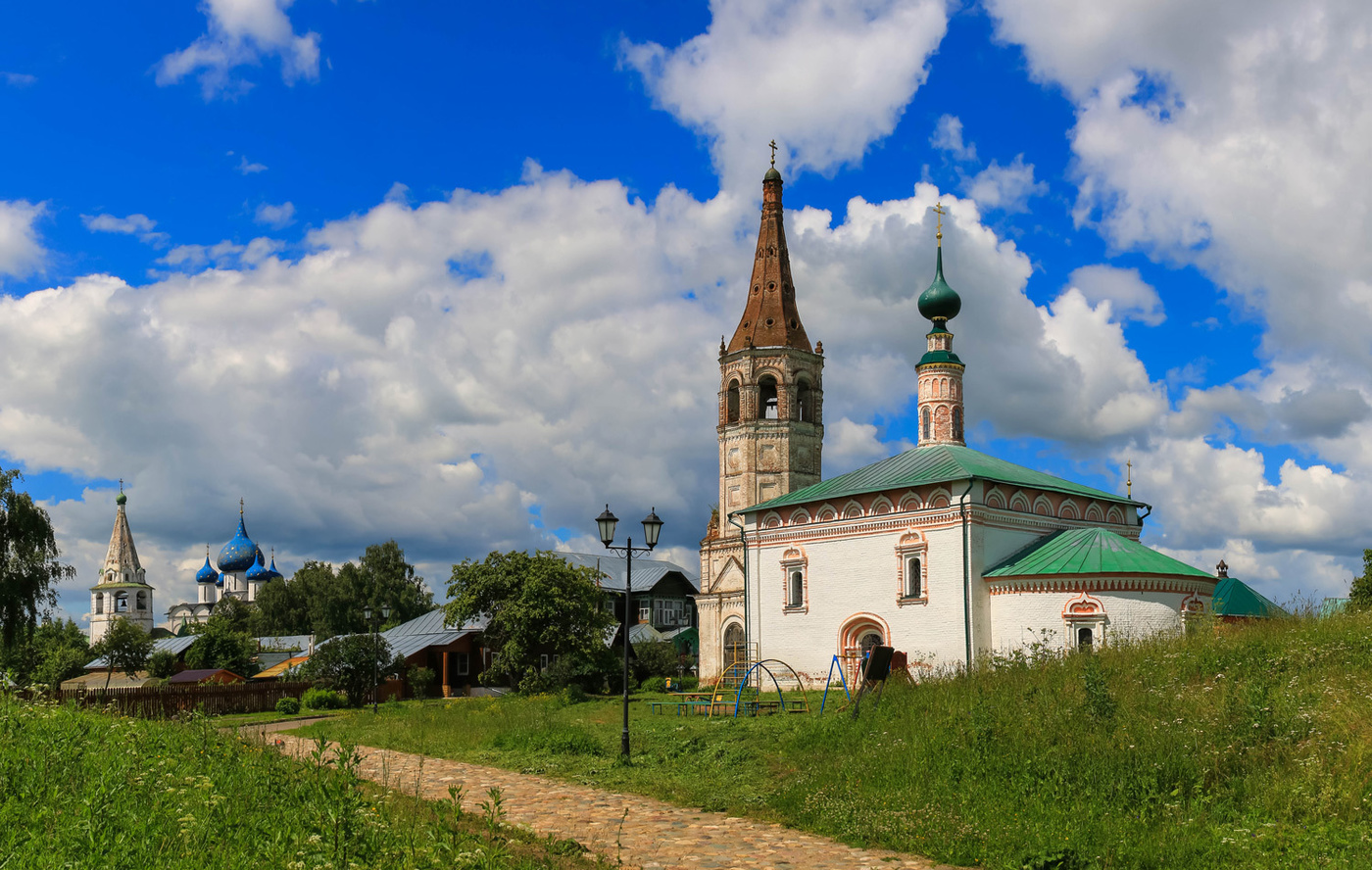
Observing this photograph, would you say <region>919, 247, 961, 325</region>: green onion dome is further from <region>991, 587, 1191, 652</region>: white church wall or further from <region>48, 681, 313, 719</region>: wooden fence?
<region>48, 681, 313, 719</region>: wooden fence

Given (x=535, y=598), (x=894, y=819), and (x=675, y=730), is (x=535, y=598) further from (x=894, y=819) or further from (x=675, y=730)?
(x=894, y=819)

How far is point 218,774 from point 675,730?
10.1 m

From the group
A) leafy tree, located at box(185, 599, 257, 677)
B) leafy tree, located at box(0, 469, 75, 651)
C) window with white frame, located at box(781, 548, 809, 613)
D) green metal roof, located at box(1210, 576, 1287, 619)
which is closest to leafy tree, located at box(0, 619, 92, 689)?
leafy tree, located at box(185, 599, 257, 677)

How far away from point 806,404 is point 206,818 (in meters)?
39.6

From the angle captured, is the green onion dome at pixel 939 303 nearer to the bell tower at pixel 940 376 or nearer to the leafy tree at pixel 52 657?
the bell tower at pixel 940 376

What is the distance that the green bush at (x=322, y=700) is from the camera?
99.5ft

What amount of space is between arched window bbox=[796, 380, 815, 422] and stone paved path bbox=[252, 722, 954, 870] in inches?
1257

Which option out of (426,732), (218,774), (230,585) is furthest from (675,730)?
(230,585)

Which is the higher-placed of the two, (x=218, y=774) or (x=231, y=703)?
(x=218, y=774)

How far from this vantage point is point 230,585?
321 ft

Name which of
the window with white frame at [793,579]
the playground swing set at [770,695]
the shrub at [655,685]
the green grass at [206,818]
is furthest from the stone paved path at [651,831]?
the shrub at [655,685]

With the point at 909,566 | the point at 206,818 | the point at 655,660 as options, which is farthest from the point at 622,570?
the point at 206,818

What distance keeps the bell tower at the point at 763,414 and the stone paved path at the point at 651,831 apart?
95.7 ft

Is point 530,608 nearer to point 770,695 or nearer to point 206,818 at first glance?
point 770,695
